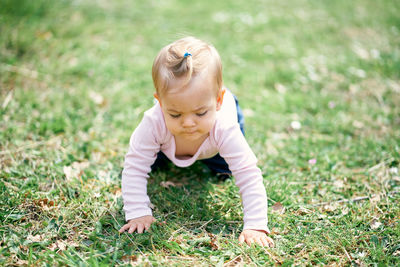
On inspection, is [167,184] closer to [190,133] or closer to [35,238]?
[190,133]

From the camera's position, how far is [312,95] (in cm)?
405

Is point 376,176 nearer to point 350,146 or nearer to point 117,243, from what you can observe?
point 350,146

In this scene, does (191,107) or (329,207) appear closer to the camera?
(191,107)

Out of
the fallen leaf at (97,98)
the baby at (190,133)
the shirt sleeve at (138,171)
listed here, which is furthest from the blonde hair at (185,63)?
the fallen leaf at (97,98)

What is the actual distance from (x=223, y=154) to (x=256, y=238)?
0.57m

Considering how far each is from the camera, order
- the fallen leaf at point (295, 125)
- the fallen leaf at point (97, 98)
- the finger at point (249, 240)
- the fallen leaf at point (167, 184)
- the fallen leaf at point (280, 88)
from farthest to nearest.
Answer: the fallen leaf at point (280, 88)
the fallen leaf at point (97, 98)
the fallen leaf at point (295, 125)
the fallen leaf at point (167, 184)
the finger at point (249, 240)

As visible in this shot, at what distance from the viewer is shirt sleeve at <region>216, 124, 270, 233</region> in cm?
220

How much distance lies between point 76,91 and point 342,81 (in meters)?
3.18

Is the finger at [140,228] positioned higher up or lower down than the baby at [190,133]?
lower down

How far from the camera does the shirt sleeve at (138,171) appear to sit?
7.46ft

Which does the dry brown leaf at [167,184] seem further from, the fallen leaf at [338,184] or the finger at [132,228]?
the fallen leaf at [338,184]

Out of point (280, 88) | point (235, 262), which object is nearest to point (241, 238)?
point (235, 262)

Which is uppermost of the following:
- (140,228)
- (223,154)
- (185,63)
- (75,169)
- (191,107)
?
(185,63)

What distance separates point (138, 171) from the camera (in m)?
2.32
